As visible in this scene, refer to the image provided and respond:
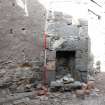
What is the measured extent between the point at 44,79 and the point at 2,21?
185 cm

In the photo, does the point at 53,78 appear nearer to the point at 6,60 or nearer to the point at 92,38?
the point at 6,60

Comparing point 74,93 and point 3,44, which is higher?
point 3,44

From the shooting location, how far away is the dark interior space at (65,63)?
5.84 metres

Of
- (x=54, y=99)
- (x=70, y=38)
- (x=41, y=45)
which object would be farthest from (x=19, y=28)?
(x=54, y=99)

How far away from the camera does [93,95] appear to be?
5227 millimetres

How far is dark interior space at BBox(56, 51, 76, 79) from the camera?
19.2 ft

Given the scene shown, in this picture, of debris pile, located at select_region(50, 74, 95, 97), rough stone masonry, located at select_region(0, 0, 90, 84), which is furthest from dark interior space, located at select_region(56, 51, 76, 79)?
debris pile, located at select_region(50, 74, 95, 97)

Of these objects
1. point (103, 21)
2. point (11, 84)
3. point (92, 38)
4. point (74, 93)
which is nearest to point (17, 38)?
point (11, 84)

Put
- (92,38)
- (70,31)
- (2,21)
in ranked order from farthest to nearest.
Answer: (92,38)
(70,31)
(2,21)

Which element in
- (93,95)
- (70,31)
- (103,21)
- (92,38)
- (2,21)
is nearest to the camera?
(2,21)

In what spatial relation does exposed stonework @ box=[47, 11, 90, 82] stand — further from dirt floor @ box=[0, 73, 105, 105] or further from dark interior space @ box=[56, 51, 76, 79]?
dirt floor @ box=[0, 73, 105, 105]

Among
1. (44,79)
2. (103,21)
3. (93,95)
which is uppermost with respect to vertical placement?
(103,21)

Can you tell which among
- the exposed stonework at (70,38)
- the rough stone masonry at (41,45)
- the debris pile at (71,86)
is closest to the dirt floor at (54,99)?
the debris pile at (71,86)

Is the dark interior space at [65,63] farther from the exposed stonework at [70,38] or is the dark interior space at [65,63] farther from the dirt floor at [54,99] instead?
the dirt floor at [54,99]
